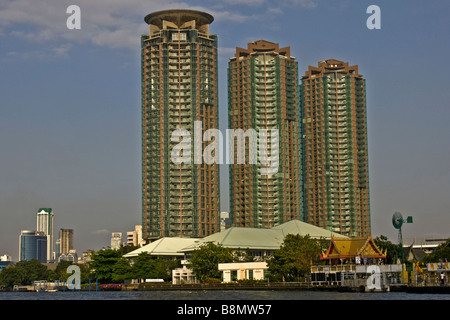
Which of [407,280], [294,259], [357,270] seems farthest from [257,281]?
[407,280]

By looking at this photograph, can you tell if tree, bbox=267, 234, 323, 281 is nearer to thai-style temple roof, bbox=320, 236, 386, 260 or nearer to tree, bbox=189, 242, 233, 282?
thai-style temple roof, bbox=320, 236, 386, 260

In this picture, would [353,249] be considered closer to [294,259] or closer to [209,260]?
[294,259]

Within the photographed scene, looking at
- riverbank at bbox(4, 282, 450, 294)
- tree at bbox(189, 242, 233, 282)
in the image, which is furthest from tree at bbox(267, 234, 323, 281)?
tree at bbox(189, 242, 233, 282)

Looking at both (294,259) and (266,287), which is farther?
(294,259)

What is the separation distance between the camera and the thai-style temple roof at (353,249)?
146 meters

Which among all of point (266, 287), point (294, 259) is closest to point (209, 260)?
point (294, 259)

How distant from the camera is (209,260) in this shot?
6954 inches

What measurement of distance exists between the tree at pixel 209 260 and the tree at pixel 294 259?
15.2 meters

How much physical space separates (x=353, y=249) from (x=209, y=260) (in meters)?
42.2

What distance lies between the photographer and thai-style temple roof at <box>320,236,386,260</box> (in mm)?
145750

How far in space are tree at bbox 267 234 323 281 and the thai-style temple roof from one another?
6.62 meters
